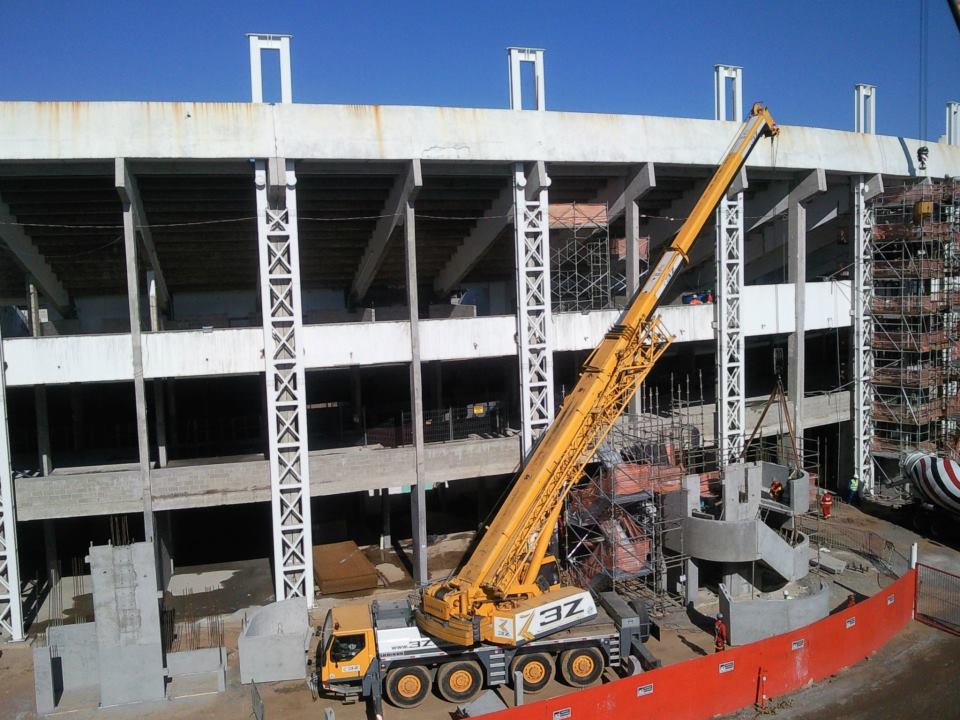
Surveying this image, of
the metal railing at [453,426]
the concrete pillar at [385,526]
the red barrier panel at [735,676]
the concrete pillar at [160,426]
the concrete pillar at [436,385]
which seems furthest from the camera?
the concrete pillar at [436,385]

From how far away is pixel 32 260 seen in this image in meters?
18.2

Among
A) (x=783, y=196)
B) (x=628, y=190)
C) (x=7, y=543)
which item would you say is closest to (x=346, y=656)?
(x=7, y=543)

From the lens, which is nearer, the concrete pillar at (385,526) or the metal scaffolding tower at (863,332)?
the concrete pillar at (385,526)

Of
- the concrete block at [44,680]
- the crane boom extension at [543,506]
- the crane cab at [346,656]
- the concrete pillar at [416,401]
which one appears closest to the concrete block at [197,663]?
the concrete block at [44,680]

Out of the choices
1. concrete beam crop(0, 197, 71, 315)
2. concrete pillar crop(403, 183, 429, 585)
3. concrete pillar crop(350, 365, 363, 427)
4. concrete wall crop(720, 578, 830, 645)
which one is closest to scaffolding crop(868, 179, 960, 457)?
concrete wall crop(720, 578, 830, 645)

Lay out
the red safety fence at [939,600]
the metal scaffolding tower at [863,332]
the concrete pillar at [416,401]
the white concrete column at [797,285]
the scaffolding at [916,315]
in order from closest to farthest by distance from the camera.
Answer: the red safety fence at [939,600] < the concrete pillar at [416,401] < the white concrete column at [797,285] < the scaffolding at [916,315] < the metal scaffolding tower at [863,332]

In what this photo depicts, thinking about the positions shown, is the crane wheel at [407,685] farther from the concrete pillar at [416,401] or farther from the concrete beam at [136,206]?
the concrete beam at [136,206]

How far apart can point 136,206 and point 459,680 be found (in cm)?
1140

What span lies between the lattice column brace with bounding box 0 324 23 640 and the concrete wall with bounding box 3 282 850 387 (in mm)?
901

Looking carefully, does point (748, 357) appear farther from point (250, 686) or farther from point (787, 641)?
point (250, 686)

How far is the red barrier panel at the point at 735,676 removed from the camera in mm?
10328

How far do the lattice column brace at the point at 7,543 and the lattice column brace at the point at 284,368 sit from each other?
5013 mm

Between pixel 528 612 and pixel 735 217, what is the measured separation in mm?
12694

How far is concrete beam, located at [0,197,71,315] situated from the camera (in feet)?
53.2
